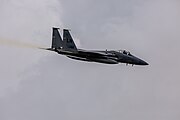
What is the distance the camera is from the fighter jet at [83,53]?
16788 cm

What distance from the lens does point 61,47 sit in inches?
6649

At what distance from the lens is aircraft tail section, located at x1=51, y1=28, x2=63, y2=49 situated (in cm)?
16850

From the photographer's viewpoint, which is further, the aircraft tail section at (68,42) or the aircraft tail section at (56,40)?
the aircraft tail section at (68,42)

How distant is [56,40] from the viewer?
170 meters

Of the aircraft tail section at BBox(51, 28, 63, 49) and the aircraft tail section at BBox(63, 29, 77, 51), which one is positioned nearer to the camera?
the aircraft tail section at BBox(51, 28, 63, 49)

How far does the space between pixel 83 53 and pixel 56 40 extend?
19.2 ft

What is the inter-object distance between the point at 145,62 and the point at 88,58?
12.9 meters

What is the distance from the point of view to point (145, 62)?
175 m

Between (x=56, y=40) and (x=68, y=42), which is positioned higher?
(x=56, y=40)

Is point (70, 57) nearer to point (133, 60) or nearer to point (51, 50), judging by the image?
point (51, 50)

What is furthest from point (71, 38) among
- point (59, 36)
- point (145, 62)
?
point (145, 62)

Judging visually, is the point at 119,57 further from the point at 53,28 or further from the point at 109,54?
the point at 53,28

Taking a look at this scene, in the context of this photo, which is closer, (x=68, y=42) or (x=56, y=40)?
(x=56, y=40)

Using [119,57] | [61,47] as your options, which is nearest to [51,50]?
[61,47]
